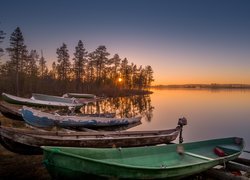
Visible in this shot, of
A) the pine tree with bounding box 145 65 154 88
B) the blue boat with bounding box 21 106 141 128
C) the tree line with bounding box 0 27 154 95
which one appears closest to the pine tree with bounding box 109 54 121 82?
the tree line with bounding box 0 27 154 95

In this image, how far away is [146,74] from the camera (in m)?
110

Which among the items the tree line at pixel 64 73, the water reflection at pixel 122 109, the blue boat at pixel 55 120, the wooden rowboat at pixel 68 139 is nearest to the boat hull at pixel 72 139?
the wooden rowboat at pixel 68 139

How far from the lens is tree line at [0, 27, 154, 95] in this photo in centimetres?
4556

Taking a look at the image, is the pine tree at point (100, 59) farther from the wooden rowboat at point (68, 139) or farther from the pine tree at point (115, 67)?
the wooden rowboat at point (68, 139)

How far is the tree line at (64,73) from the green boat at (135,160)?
3752 centimetres

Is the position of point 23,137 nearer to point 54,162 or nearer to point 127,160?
point 54,162

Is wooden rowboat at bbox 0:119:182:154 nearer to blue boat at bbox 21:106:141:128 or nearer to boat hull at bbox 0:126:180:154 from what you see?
boat hull at bbox 0:126:180:154

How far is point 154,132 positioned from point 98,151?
591 centimetres

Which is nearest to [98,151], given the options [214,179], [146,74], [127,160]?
[127,160]

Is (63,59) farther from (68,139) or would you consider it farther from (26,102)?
(68,139)

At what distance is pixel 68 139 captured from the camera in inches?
365

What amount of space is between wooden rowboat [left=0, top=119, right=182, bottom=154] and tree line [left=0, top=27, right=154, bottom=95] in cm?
3423

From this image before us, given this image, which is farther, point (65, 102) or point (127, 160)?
point (65, 102)

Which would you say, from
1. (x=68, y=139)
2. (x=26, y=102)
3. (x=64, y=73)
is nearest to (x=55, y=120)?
(x=68, y=139)
